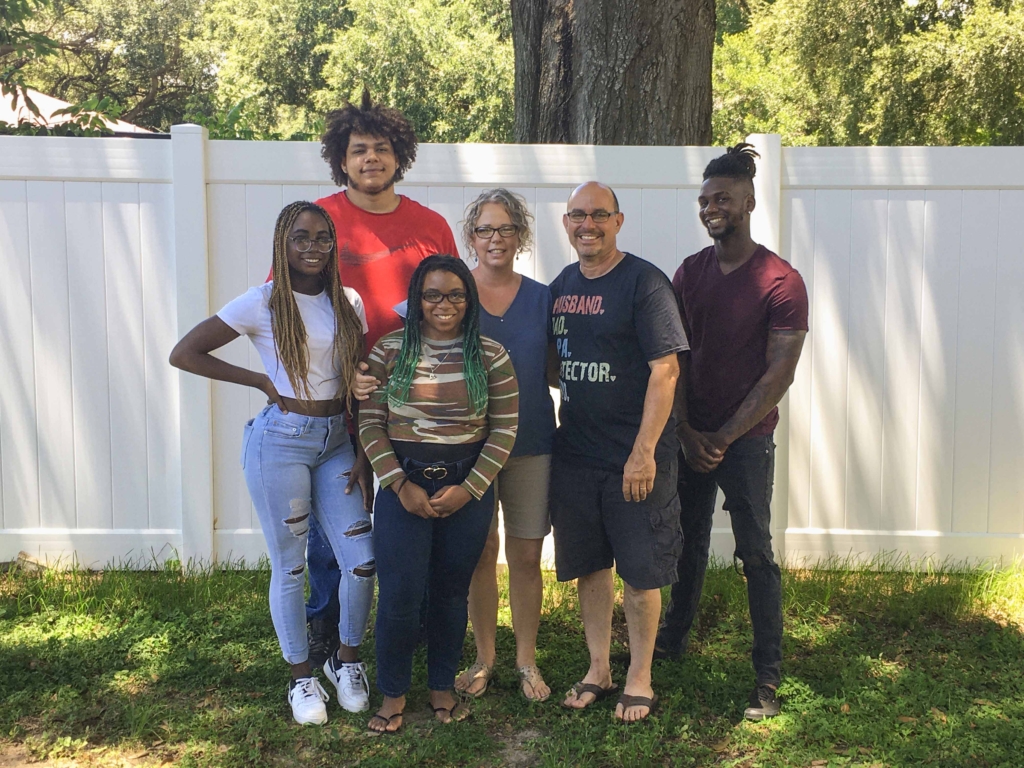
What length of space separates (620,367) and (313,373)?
102 cm

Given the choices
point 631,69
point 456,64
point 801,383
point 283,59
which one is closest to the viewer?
point 801,383

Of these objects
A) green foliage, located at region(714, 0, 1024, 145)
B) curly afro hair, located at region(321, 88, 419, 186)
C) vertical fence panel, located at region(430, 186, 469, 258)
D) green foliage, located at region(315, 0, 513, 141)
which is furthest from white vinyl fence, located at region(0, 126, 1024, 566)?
green foliage, located at region(315, 0, 513, 141)

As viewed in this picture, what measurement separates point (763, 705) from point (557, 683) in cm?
76

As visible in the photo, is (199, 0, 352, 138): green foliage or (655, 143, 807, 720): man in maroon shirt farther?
(199, 0, 352, 138): green foliage

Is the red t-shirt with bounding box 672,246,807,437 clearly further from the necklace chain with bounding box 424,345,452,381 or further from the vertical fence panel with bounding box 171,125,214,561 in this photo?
the vertical fence panel with bounding box 171,125,214,561

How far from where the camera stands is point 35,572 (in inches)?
181

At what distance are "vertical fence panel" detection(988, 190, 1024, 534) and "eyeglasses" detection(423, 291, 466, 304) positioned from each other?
9.53 ft

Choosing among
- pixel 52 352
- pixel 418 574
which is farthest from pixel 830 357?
pixel 52 352

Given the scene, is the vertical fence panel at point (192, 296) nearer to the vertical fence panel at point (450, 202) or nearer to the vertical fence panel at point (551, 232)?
the vertical fence panel at point (450, 202)

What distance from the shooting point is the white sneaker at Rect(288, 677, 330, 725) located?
3.22m

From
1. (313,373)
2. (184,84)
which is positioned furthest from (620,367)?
(184,84)

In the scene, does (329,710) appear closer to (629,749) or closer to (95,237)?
(629,749)

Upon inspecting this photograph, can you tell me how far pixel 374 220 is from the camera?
338 centimetres

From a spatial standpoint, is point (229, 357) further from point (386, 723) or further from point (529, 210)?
point (386, 723)
